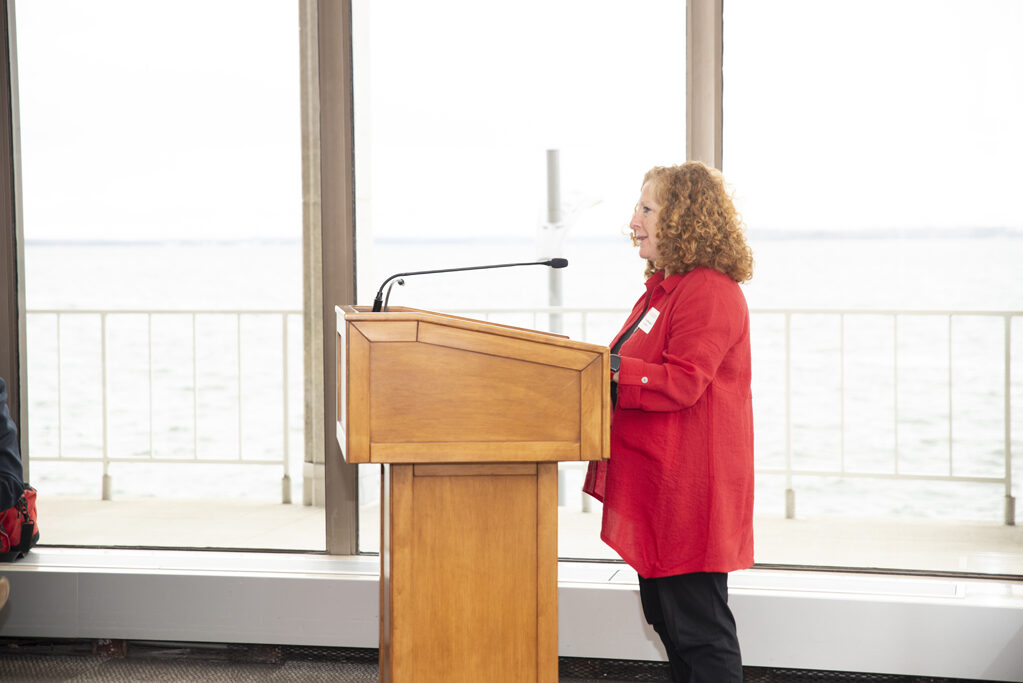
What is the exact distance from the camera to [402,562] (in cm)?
180

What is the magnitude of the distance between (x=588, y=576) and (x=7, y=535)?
1884 mm

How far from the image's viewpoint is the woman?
6.24 ft

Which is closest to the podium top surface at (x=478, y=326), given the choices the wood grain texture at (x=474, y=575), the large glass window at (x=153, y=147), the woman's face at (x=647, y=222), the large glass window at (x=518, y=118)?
the wood grain texture at (x=474, y=575)

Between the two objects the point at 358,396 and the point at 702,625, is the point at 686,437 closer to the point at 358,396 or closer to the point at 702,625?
the point at 702,625

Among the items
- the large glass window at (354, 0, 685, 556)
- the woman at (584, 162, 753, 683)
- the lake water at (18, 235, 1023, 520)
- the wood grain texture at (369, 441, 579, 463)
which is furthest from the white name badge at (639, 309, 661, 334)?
the lake water at (18, 235, 1023, 520)

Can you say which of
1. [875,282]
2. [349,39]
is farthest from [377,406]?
[875,282]

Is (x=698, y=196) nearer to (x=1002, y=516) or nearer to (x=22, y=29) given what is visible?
(x=1002, y=516)

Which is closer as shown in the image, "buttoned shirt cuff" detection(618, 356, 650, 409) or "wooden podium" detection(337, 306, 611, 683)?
"wooden podium" detection(337, 306, 611, 683)

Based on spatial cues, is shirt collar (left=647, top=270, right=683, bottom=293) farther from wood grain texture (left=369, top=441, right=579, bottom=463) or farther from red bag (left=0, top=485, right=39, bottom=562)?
red bag (left=0, top=485, right=39, bottom=562)

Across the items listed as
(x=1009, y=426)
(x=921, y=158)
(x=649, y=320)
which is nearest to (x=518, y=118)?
(x=921, y=158)

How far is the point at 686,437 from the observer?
196cm

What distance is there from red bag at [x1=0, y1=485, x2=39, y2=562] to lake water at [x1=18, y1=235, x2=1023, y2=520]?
17.3 inches

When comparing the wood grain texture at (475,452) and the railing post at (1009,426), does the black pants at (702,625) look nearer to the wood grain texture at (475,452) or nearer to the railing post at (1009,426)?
the wood grain texture at (475,452)

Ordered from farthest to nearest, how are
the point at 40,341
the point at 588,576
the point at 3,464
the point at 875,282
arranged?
the point at 875,282 < the point at 40,341 < the point at 588,576 < the point at 3,464
